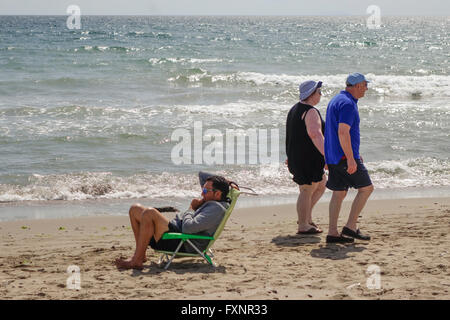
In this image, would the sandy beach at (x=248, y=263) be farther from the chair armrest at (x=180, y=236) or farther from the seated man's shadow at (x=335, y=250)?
the chair armrest at (x=180, y=236)

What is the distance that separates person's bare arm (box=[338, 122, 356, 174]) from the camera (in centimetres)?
609

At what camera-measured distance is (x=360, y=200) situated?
6.44 meters

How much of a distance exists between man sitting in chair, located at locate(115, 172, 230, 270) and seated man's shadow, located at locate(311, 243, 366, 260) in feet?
3.39

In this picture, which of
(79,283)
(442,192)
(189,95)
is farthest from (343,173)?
(189,95)

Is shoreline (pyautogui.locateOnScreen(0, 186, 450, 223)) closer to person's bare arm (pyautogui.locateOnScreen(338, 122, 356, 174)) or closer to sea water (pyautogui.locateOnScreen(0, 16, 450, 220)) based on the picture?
sea water (pyautogui.locateOnScreen(0, 16, 450, 220))

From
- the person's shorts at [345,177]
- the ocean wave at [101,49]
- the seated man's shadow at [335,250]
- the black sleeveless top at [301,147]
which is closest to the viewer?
the seated man's shadow at [335,250]

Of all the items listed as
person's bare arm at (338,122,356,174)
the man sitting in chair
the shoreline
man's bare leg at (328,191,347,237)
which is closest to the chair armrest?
the man sitting in chair

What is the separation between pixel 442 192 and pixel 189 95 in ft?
43.0

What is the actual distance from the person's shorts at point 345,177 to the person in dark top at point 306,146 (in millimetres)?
259

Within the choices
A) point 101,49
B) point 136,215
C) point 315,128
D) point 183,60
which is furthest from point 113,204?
point 101,49

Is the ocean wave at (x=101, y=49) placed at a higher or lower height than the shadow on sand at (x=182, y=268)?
higher

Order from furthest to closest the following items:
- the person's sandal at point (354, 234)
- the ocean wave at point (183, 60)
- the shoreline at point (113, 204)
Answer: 1. the ocean wave at point (183, 60)
2. the shoreline at point (113, 204)
3. the person's sandal at point (354, 234)

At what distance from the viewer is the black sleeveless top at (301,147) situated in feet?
21.9

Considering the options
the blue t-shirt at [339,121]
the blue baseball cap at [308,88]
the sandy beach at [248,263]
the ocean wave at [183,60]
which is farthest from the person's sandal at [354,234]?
the ocean wave at [183,60]
